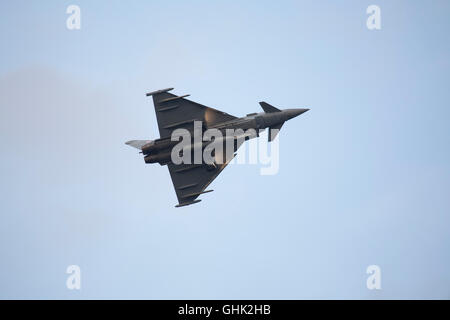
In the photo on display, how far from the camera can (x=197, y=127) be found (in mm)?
62125

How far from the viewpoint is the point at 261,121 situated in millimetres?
61656

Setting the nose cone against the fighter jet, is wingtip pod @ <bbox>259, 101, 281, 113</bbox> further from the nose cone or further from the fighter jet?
the nose cone

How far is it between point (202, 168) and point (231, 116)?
227 inches

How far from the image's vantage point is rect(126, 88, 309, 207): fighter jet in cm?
6169

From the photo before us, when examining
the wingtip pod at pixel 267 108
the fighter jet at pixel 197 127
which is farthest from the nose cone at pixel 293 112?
the wingtip pod at pixel 267 108

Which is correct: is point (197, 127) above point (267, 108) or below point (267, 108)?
below

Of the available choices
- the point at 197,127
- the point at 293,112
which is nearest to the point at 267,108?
the point at 293,112

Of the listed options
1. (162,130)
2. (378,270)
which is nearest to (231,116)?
(162,130)

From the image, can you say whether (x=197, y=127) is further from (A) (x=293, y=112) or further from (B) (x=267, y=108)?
(A) (x=293, y=112)

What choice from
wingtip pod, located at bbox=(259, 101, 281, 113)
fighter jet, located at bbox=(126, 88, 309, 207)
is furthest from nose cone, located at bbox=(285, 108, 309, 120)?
wingtip pod, located at bbox=(259, 101, 281, 113)

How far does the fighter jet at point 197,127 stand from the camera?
202 feet
